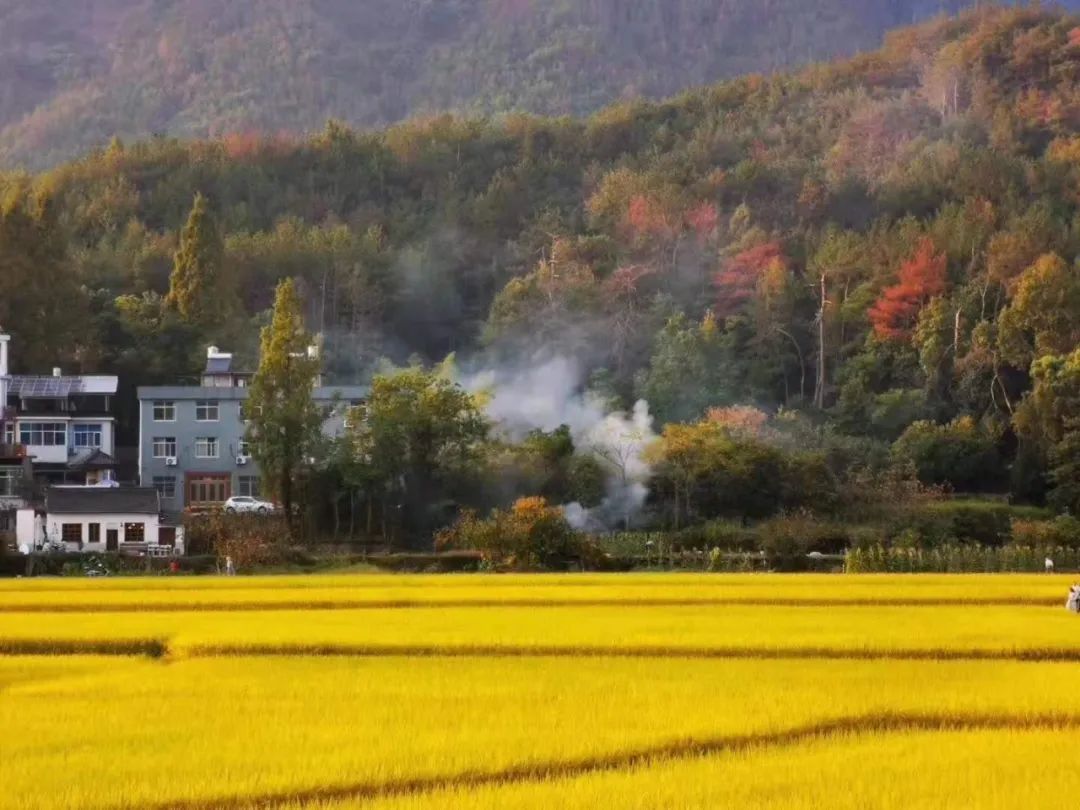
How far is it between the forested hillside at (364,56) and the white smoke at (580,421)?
196 ft

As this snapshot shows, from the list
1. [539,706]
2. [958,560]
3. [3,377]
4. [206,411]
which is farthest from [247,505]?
[539,706]

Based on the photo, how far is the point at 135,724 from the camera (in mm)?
12781

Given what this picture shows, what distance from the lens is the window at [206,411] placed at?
52.0 meters

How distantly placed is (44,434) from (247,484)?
7418 mm

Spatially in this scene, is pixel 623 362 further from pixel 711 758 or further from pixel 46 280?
pixel 711 758

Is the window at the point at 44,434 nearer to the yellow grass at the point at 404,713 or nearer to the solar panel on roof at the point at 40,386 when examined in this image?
the solar panel on roof at the point at 40,386

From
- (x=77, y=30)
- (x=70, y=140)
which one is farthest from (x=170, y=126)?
(x=77, y=30)

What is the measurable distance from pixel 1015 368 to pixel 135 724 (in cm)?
4568

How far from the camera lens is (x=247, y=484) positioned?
2030 inches

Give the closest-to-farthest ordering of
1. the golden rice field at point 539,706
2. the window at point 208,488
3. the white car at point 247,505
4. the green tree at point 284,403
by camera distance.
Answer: the golden rice field at point 539,706
the green tree at point 284,403
the white car at point 247,505
the window at point 208,488

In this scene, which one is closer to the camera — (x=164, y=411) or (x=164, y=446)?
(x=164, y=446)

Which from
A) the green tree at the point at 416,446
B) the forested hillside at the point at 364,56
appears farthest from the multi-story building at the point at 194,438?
the forested hillside at the point at 364,56

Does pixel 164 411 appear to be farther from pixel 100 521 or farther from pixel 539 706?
pixel 539 706

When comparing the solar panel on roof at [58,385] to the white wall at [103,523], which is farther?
the solar panel on roof at [58,385]
